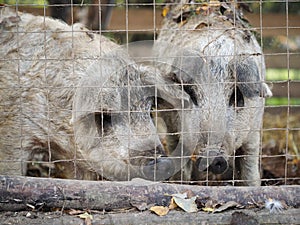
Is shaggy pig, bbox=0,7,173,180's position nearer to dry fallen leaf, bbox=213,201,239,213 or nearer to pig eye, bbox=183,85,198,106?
pig eye, bbox=183,85,198,106

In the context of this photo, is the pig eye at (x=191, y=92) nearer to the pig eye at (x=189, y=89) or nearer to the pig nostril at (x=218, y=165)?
the pig eye at (x=189, y=89)

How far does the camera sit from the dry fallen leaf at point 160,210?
134 inches

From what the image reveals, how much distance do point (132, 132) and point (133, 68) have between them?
0.56 meters

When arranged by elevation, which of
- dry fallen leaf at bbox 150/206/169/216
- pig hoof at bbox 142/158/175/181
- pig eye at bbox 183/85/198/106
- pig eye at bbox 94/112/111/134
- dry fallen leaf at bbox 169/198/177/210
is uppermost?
pig eye at bbox 183/85/198/106

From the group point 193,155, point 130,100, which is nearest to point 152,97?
point 130,100

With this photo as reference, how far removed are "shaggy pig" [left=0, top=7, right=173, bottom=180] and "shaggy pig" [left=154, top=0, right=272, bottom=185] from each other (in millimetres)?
468

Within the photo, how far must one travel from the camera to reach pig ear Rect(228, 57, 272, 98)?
187 inches

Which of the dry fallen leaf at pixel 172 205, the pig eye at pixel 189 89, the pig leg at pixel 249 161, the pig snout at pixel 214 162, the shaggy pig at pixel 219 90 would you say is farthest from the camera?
the pig leg at pixel 249 161

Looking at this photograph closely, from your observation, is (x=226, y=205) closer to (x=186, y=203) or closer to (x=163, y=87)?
(x=186, y=203)

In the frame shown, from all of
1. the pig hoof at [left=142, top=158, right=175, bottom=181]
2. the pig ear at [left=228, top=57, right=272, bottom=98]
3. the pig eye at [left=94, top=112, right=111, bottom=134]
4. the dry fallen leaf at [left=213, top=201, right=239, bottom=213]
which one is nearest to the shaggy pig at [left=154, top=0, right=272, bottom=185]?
the pig ear at [left=228, top=57, right=272, bottom=98]

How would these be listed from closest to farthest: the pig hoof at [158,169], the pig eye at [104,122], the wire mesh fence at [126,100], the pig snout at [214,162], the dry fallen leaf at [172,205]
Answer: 1. the dry fallen leaf at [172,205]
2. the pig hoof at [158,169]
3. the wire mesh fence at [126,100]
4. the pig eye at [104,122]
5. the pig snout at [214,162]

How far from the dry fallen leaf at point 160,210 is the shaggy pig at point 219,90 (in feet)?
3.46

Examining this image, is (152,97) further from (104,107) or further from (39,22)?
(39,22)

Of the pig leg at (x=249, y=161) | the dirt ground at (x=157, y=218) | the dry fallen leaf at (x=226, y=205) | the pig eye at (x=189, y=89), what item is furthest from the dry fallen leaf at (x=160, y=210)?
the pig leg at (x=249, y=161)
